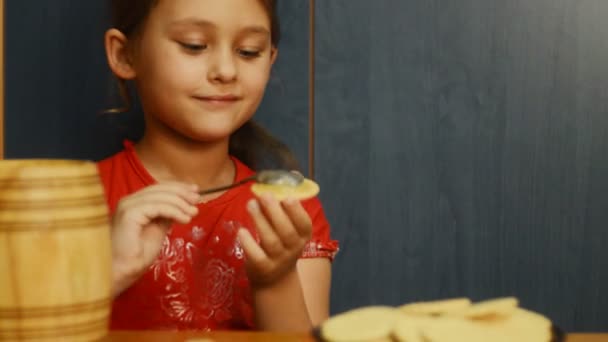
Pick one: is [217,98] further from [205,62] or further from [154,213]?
[154,213]

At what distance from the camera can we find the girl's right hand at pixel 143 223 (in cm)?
64

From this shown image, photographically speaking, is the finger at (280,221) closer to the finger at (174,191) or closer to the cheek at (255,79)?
the finger at (174,191)

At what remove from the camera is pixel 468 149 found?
56.4 inches

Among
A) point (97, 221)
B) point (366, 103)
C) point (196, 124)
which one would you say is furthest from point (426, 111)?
point (97, 221)

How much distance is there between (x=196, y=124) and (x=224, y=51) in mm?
118

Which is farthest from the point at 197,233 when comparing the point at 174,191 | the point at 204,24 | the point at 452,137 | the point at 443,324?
the point at 443,324

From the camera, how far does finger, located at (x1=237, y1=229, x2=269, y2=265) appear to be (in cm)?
72

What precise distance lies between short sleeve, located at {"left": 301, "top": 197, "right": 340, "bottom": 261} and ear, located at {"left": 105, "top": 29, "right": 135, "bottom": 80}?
34 centimetres

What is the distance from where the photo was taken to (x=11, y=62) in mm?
1506

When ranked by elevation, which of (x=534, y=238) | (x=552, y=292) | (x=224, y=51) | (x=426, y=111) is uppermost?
(x=224, y=51)

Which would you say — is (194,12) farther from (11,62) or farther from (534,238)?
(534,238)

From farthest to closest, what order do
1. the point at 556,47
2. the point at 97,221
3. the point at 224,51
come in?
the point at 556,47 → the point at 224,51 → the point at 97,221

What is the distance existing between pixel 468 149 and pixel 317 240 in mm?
433

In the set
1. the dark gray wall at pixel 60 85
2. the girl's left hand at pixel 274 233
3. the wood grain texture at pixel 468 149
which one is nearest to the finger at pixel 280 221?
the girl's left hand at pixel 274 233
